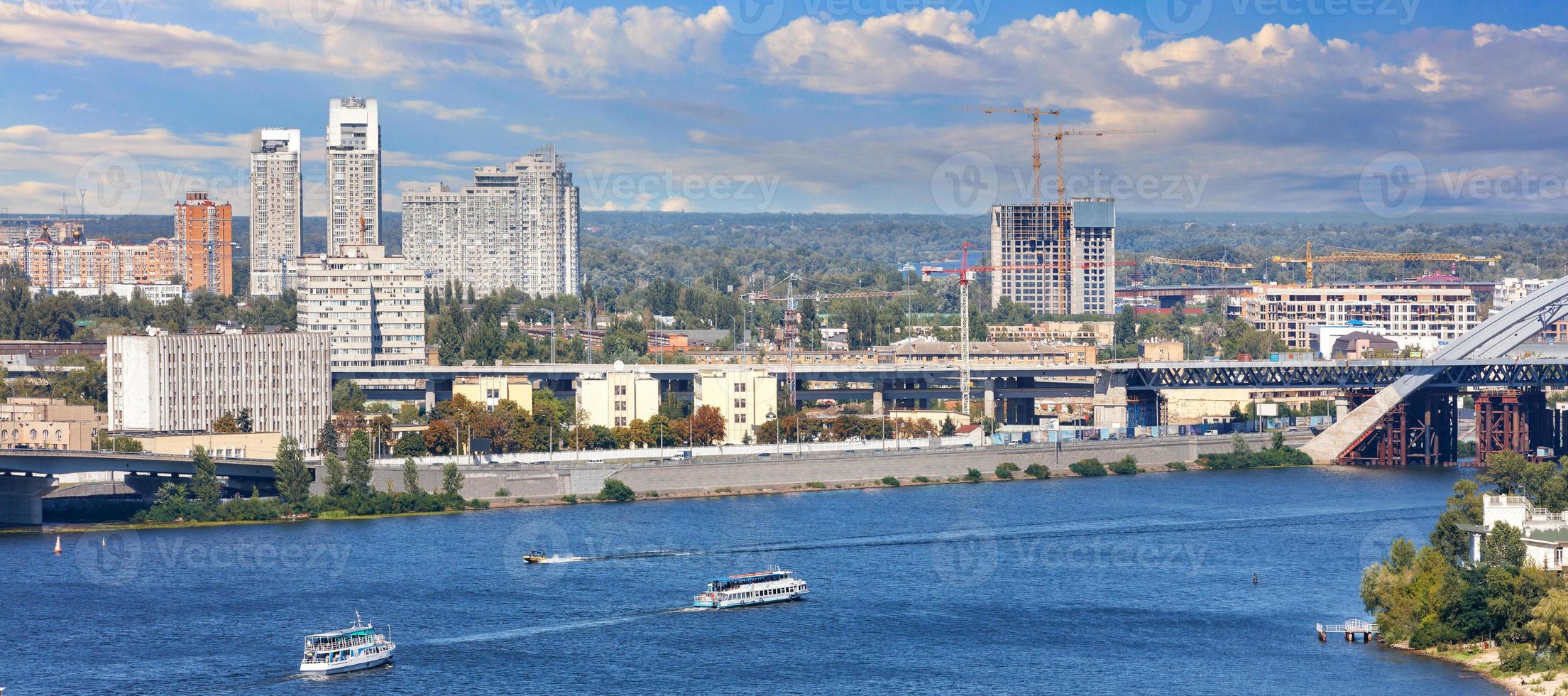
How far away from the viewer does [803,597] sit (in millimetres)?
30234

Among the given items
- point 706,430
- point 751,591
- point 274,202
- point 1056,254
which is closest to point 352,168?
point 274,202

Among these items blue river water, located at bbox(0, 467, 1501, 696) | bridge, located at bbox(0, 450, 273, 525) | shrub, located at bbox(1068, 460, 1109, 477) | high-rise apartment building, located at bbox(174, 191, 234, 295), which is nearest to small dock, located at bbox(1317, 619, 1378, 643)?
blue river water, located at bbox(0, 467, 1501, 696)

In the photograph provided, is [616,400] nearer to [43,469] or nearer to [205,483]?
[205,483]

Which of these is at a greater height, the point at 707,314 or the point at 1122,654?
the point at 707,314

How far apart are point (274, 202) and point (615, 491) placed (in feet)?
227

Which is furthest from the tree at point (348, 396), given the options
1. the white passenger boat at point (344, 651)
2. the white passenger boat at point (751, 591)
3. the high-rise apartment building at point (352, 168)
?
the high-rise apartment building at point (352, 168)

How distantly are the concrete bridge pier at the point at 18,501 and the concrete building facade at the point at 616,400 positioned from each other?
14.0 m

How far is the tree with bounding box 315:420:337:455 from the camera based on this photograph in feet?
145

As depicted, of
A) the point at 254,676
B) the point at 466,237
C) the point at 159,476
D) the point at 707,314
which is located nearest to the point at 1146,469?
the point at 159,476

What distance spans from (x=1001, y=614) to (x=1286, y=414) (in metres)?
31.9

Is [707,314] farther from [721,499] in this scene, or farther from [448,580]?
[448,580]

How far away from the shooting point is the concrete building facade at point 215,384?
48.2m

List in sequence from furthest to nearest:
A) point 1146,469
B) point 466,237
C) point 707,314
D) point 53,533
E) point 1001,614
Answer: point 466,237 → point 707,314 → point 1146,469 → point 53,533 → point 1001,614

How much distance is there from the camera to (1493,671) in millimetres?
23969
